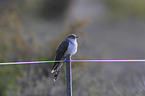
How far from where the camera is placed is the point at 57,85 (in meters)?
10.8

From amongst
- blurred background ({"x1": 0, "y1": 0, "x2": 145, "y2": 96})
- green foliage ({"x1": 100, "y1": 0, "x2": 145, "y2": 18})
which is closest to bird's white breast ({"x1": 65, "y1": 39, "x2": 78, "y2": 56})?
blurred background ({"x1": 0, "y1": 0, "x2": 145, "y2": 96})

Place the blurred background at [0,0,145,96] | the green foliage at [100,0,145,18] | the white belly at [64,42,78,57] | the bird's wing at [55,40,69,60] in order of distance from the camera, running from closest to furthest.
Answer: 1. the white belly at [64,42,78,57]
2. the bird's wing at [55,40,69,60]
3. the blurred background at [0,0,145,96]
4. the green foliage at [100,0,145,18]

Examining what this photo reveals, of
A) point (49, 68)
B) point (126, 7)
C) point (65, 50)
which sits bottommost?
point (49, 68)

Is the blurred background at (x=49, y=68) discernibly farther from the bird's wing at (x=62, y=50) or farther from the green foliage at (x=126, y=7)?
the green foliage at (x=126, y=7)

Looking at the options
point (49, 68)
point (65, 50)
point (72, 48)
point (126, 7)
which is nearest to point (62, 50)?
point (65, 50)

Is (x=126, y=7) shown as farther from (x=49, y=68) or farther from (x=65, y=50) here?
(x=65, y=50)

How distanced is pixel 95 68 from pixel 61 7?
26239mm

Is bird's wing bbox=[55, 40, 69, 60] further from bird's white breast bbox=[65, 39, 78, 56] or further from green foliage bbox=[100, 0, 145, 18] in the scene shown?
green foliage bbox=[100, 0, 145, 18]

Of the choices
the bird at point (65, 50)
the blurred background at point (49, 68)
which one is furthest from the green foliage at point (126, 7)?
the bird at point (65, 50)

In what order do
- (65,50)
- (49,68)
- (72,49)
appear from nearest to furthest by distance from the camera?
(72,49), (65,50), (49,68)

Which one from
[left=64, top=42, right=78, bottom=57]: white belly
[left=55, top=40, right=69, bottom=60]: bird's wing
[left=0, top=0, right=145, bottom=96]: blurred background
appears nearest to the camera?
[left=64, top=42, right=78, bottom=57]: white belly

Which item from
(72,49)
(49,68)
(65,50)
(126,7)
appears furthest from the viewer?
(126,7)

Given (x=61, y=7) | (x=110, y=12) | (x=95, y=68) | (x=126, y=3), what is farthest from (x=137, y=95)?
(x=126, y=3)

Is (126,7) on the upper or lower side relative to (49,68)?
upper
